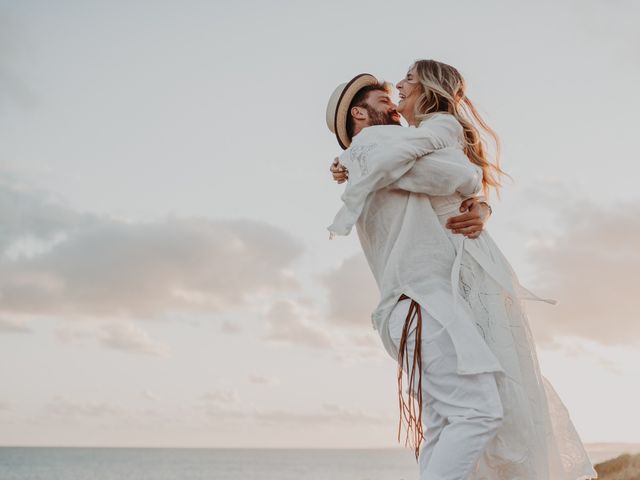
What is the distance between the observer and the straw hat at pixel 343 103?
13.8 feet

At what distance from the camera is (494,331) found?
369 cm

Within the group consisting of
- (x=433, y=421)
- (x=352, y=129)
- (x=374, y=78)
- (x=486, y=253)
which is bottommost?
(x=433, y=421)

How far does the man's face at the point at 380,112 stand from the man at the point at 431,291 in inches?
7.7

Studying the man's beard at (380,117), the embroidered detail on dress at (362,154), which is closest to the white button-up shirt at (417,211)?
the embroidered detail on dress at (362,154)

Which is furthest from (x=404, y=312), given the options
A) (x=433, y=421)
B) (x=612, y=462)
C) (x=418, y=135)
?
(x=612, y=462)

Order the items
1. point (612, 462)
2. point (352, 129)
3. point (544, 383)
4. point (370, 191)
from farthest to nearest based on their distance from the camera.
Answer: point (612, 462) → point (352, 129) → point (544, 383) → point (370, 191)

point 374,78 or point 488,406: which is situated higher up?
point 374,78

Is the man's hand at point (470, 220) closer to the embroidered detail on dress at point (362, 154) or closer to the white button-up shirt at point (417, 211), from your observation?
the white button-up shirt at point (417, 211)

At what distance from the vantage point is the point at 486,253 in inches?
152

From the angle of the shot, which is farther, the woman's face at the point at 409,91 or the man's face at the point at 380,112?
the man's face at the point at 380,112

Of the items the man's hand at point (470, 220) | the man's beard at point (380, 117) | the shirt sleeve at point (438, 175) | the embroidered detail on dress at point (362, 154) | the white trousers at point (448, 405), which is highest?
the man's beard at point (380, 117)

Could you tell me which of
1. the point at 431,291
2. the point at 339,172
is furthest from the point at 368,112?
the point at 431,291

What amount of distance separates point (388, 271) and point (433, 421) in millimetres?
698

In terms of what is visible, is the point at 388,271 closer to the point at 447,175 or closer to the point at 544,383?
the point at 447,175
